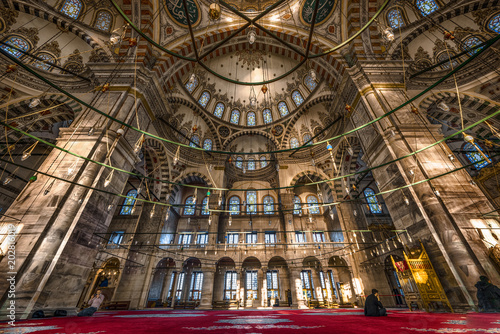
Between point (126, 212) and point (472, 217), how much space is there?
68.5 ft

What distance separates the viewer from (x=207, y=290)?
1238 centimetres

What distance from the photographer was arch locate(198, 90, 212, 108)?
16.0m

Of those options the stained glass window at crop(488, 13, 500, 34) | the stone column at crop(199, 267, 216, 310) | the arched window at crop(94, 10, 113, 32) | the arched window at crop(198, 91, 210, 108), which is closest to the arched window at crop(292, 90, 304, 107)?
Result: the arched window at crop(198, 91, 210, 108)

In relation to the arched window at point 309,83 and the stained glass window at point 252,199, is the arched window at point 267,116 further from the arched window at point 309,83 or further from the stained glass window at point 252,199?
the stained glass window at point 252,199

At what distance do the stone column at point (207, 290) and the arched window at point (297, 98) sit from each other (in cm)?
1388

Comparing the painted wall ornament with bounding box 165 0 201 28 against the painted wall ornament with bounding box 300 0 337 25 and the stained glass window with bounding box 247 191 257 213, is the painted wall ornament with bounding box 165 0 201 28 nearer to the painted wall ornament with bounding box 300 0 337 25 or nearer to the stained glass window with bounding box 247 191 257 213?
the painted wall ornament with bounding box 300 0 337 25

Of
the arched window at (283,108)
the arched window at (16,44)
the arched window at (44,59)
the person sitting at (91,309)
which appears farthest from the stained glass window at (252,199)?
the arched window at (16,44)

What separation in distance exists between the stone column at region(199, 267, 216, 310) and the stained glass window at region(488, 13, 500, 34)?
64.8 ft

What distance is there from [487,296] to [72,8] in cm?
1930

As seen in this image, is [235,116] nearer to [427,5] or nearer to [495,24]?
[427,5]

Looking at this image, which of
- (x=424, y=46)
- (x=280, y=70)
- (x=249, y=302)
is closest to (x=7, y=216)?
(x=249, y=302)

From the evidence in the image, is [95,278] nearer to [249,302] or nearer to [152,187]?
[152,187]

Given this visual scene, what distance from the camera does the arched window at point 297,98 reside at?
52.7ft

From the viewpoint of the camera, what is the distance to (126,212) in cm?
1725
